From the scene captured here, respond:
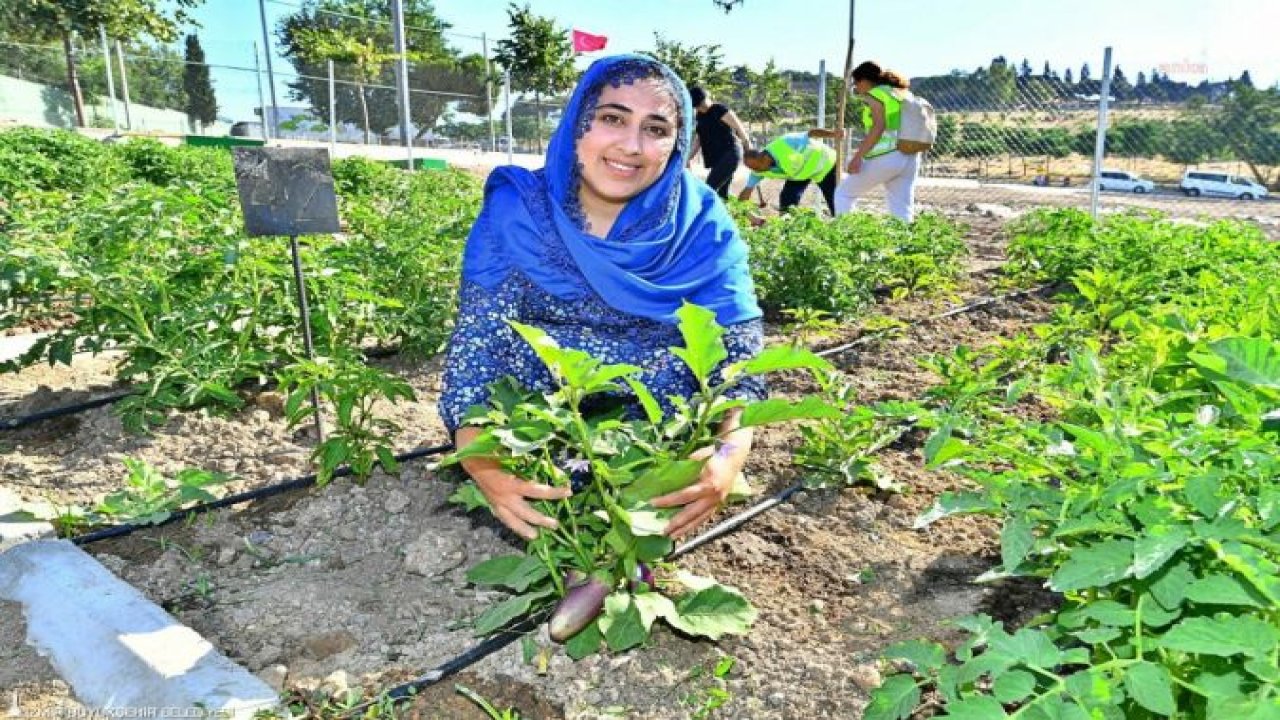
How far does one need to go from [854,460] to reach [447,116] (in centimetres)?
2338

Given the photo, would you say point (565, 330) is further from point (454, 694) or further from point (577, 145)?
point (454, 694)

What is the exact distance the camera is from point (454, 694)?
165cm

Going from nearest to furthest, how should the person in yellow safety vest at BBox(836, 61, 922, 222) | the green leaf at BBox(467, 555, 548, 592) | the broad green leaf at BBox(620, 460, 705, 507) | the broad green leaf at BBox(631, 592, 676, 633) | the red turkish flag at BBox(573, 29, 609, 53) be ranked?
the broad green leaf at BBox(620, 460, 705, 507)
the broad green leaf at BBox(631, 592, 676, 633)
the green leaf at BBox(467, 555, 548, 592)
the person in yellow safety vest at BBox(836, 61, 922, 222)
the red turkish flag at BBox(573, 29, 609, 53)

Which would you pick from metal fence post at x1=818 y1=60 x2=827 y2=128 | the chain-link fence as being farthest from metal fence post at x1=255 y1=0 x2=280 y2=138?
metal fence post at x1=818 y1=60 x2=827 y2=128

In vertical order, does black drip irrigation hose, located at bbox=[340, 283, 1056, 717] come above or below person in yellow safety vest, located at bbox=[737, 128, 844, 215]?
below

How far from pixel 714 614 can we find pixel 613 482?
37 centimetres

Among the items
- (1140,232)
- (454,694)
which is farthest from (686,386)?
(1140,232)

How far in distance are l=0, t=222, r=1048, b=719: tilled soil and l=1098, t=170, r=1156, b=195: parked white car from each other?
51.6ft

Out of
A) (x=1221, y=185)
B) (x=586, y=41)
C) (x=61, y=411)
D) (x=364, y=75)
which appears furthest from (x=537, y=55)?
(x=61, y=411)

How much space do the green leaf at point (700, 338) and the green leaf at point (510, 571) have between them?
537 mm

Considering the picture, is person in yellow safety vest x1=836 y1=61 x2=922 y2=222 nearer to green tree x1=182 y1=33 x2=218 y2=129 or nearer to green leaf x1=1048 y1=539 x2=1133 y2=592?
green leaf x1=1048 y1=539 x2=1133 y2=592

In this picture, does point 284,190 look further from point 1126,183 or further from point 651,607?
point 1126,183

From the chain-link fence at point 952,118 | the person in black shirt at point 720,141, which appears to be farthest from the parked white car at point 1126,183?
the person in black shirt at point 720,141

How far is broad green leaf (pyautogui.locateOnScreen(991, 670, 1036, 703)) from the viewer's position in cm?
94
